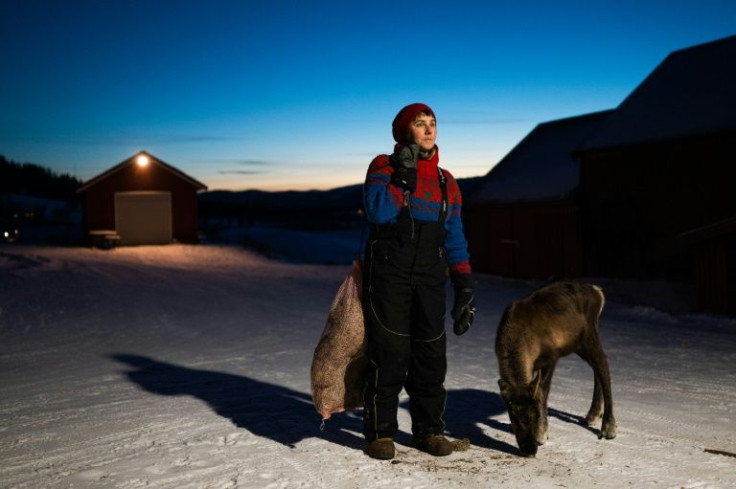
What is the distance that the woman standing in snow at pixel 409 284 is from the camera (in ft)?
14.9

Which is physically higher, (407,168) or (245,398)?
(407,168)

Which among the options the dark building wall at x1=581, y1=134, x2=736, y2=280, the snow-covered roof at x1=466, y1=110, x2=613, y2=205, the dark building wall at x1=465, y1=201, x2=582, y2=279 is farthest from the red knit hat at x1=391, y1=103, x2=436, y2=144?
the snow-covered roof at x1=466, y1=110, x2=613, y2=205

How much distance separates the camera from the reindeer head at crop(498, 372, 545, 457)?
4.44 m

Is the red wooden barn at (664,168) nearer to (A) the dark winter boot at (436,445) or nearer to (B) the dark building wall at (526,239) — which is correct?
(B) the dark building wall at (526,239)

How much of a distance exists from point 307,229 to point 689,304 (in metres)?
60.8

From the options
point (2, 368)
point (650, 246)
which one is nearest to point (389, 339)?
point (2, 368)

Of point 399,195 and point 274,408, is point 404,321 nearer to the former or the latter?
point 399,195

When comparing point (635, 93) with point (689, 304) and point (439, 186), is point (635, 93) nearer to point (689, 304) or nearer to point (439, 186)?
point (689, 304)

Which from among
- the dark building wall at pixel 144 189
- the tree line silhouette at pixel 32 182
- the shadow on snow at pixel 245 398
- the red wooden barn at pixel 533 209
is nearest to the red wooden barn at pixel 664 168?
the red wooden barn at pixel 533 209

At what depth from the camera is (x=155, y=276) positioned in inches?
735

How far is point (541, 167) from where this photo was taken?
23250 millimetres

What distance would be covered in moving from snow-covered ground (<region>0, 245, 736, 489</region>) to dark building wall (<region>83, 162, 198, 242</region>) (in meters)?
17.5

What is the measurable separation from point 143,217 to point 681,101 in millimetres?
22791

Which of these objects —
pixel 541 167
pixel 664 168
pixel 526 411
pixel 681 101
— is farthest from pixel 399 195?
pixel 541 167
